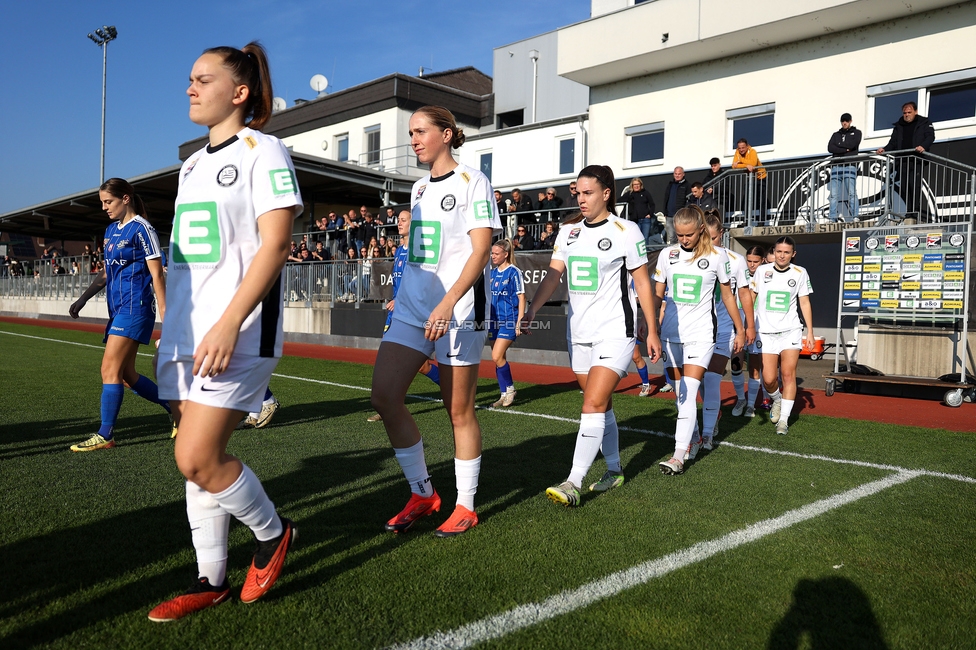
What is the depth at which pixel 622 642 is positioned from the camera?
2.66 metres

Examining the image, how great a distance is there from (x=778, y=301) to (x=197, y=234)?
6608 mm

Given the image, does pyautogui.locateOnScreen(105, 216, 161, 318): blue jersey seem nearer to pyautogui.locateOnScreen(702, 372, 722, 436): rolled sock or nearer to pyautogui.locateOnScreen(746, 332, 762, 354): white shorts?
pyautogui.locateOnScreen(702, 372, 722, 436): rolled sock

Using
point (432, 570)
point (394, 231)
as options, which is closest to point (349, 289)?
point (394, 231)

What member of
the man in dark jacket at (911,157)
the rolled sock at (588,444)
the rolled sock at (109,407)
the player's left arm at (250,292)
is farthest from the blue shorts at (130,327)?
the man in dark jacket at (911,157)

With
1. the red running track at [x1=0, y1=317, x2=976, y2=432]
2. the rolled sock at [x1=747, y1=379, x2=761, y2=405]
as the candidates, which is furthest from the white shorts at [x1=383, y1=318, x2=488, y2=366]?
the red running track at [x1=0, y1=317, x2=976, y2=432]

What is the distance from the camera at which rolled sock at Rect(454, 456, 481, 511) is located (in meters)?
3.97

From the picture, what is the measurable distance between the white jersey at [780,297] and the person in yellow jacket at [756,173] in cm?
708

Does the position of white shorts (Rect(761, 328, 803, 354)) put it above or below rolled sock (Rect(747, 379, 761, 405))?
above

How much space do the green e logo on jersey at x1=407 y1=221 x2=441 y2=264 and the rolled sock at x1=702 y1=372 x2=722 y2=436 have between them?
370cm

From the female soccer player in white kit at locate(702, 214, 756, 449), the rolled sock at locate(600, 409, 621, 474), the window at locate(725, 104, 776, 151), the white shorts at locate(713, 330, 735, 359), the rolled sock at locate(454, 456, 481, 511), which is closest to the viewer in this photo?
the rolled sock at locate(454, 456, 481, 511)

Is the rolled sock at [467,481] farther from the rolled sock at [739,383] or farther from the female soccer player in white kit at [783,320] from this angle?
the rolled sock at [739,383]

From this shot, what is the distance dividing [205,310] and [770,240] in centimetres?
1363

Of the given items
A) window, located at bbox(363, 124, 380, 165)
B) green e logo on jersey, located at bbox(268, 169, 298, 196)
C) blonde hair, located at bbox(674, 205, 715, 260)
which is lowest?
green e logo on jersey, located at bbox(268, 169, 298, 196)

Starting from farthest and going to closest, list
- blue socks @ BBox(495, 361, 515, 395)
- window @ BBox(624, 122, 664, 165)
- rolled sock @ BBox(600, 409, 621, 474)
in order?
window @ BBox(624, 122, 664, 165) < blue socks @ BBox(495, 361, 515, 395) < rolled sock @ BBox(600, 409, 621, 474)
